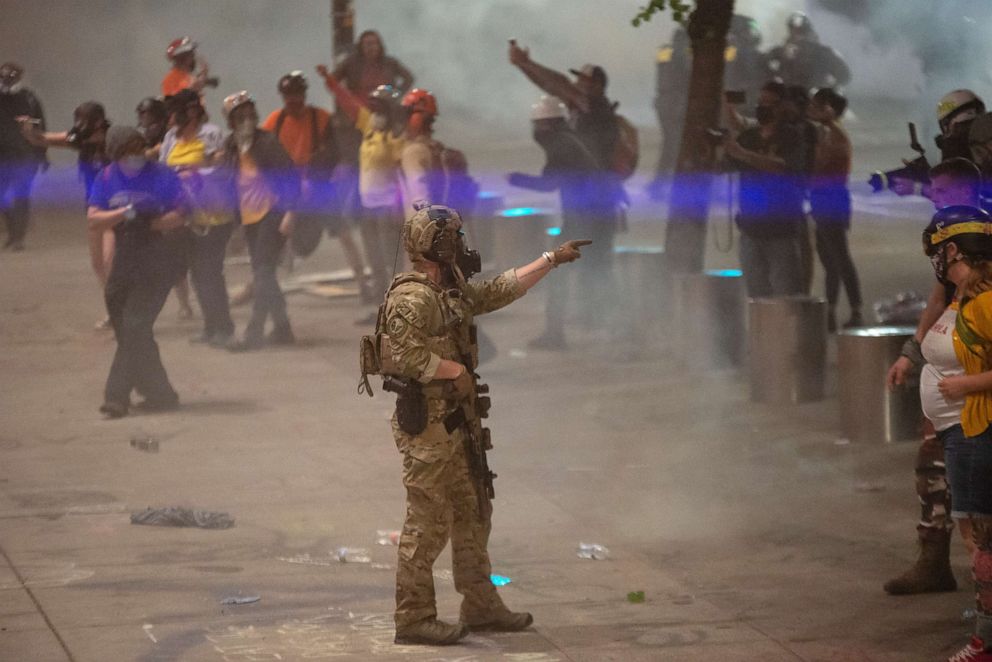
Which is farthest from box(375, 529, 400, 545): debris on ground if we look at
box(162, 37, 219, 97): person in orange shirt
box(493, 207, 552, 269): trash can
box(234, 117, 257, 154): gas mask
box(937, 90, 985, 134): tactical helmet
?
box(162, 37, 219, 97): person in orange shirt

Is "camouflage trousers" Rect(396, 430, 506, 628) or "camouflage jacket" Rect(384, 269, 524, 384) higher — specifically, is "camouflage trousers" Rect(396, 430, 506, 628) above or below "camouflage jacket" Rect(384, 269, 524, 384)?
below

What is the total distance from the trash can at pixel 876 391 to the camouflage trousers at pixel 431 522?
3835mm

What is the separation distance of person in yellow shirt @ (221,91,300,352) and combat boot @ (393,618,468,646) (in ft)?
21.8

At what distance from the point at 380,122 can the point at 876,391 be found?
16.3 ft

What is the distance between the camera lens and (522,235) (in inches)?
583

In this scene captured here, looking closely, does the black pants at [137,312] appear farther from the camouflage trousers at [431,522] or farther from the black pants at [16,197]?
the black pants at [16,197]

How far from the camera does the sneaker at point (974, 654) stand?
19.9ft

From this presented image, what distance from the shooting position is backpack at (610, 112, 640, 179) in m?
13.3

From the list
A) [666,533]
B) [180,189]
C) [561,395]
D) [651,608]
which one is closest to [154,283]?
[180,189]

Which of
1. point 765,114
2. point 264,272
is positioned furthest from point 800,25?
point 264,272

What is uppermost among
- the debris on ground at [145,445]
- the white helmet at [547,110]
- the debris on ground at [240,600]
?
the white helmet at [547,110]

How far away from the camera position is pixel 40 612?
693 cm

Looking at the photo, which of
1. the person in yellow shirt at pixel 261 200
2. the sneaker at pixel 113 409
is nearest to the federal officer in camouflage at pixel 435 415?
the sneaker at pixel 113 409

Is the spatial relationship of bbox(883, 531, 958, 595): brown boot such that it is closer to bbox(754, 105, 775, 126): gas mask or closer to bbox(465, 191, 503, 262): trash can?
bbox(754, 105, 775, 126): gas mask
